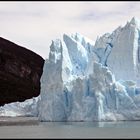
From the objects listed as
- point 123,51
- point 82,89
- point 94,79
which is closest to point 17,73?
point 123,51

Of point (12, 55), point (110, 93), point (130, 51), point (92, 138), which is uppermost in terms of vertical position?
point (12, 55)

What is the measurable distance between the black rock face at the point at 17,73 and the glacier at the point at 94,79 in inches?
1297

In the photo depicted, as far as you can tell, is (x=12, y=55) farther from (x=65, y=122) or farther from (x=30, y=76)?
(x=65, y=122)

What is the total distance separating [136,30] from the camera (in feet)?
73.3

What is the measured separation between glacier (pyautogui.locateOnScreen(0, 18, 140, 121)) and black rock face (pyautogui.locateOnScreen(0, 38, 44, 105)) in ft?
108

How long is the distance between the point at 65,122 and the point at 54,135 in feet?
19.2

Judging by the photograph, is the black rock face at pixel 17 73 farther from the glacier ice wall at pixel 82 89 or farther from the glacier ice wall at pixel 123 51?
the glacier ice wall at pixel 123 51

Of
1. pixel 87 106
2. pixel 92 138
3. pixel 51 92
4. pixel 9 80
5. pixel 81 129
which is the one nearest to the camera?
pixel 92 138

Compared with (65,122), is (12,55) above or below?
above

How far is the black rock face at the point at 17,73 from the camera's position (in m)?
58.2

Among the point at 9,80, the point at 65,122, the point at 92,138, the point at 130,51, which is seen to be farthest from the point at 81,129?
the point at 9,80

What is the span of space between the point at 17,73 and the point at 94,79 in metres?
43.5

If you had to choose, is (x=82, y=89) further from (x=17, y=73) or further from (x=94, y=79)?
(x=17, y=73)

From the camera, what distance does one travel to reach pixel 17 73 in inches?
2493
